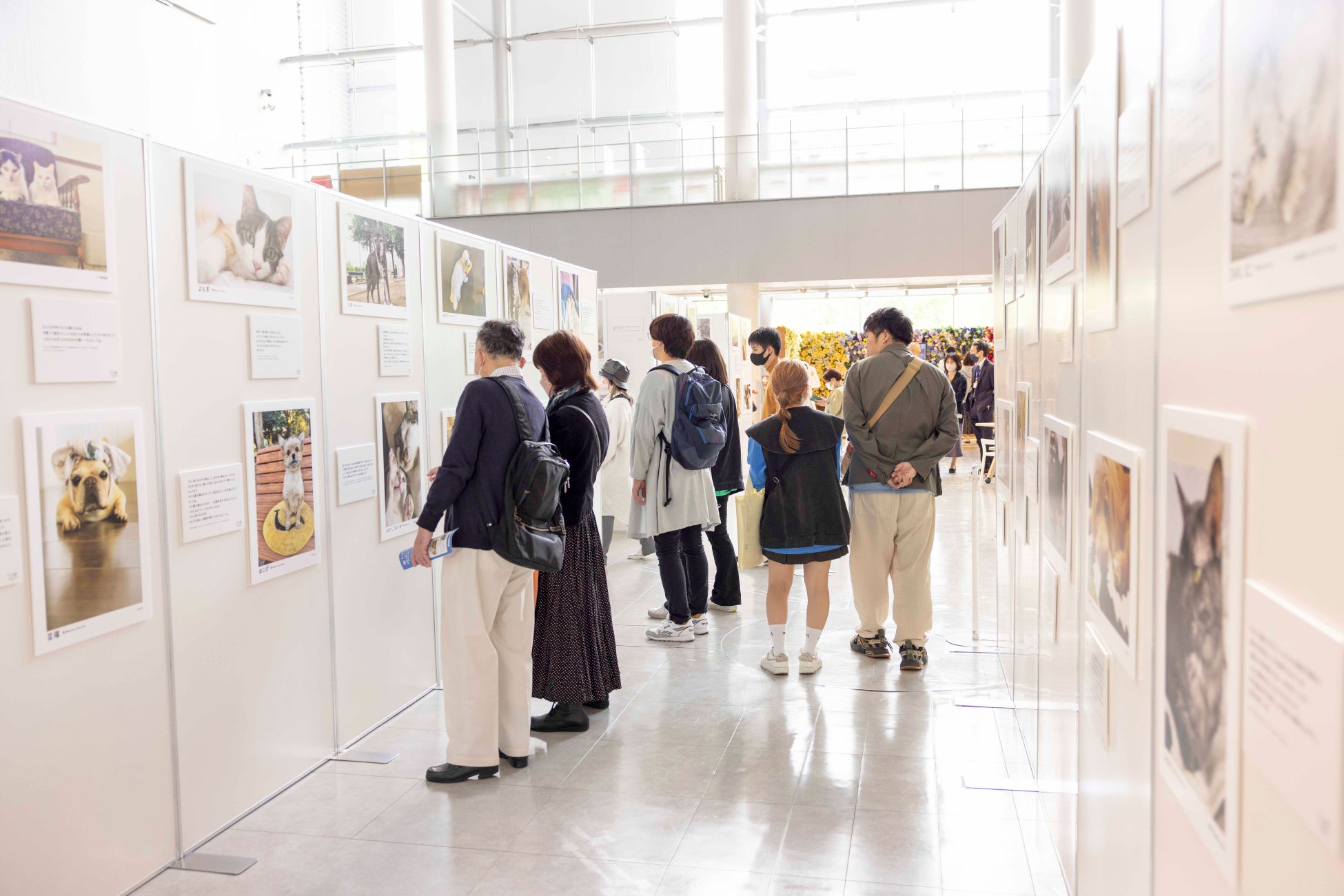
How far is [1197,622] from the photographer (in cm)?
144

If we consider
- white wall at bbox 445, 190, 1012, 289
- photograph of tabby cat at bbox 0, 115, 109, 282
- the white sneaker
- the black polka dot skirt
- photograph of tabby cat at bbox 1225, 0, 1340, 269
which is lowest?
the white sneaker

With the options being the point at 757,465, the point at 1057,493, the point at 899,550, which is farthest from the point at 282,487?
the point at 899,550

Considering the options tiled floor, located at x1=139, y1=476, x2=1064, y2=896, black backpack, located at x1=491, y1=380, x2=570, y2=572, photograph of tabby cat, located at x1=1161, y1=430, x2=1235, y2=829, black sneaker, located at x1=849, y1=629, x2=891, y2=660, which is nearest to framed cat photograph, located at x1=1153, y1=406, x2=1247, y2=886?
photograph of tabby cat, located at x1=1161, y1=430, x2=1235, y2=829

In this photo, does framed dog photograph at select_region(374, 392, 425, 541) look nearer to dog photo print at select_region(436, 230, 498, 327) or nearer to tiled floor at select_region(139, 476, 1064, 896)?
dog photo print at select_region(436, 230, 498, 327)

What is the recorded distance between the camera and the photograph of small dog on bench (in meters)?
3.63

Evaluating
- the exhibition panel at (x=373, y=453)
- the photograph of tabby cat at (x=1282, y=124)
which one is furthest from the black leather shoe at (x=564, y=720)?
the photograph of tabby cat at (x=1282, y=124)

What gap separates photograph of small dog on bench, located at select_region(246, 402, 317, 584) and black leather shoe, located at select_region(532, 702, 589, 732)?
3.99 ft

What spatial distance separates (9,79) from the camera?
9.59 meters

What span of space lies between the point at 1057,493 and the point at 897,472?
6.84ft

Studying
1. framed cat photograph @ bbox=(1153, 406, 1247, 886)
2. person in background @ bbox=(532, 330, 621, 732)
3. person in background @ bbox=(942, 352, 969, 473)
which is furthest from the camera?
person in background @ bbox=(942, 352, 969, 473)

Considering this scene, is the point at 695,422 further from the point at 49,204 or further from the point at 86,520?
the point at 49,204

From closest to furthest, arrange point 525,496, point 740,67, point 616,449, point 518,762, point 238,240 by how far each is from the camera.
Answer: point 238,240, point 525,496, point 518,762, point 616,449, point 740,67

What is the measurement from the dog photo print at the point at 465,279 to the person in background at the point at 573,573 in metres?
0.95

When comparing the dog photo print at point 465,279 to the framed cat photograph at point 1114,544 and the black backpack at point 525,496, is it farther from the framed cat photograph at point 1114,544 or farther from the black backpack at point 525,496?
the framed cat photograph at point 1114,544
